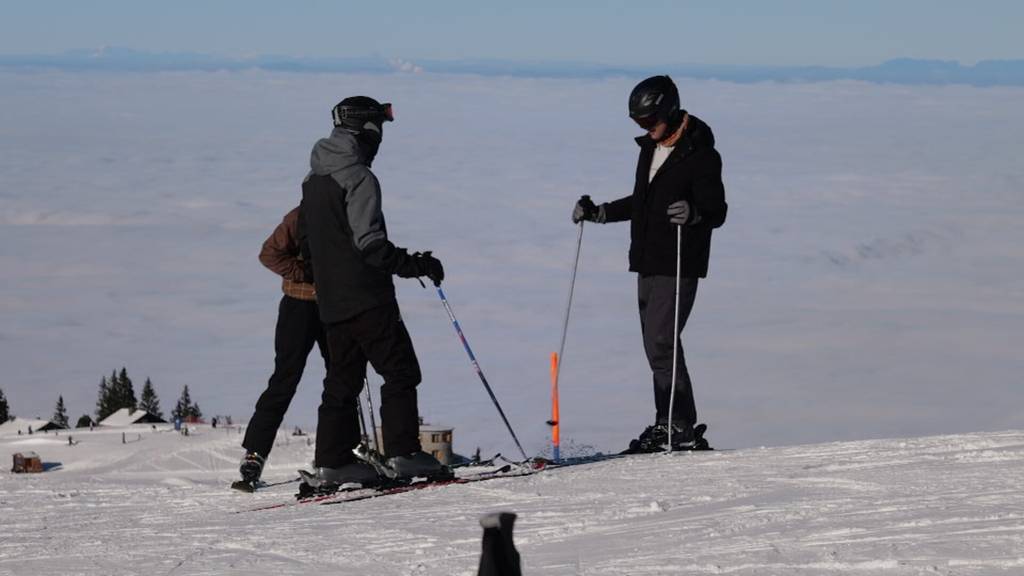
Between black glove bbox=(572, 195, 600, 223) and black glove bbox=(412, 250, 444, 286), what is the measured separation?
1666 mm

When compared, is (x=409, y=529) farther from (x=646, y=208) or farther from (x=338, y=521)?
(x=646, y=208)

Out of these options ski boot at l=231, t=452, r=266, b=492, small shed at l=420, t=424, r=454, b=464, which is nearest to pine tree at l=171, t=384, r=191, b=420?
small shed at l=420, t=424, r=454, b=464

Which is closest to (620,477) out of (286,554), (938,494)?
(938,494)

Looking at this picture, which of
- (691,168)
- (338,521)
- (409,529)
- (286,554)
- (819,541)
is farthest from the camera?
(691,168)

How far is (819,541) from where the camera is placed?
5.89 m

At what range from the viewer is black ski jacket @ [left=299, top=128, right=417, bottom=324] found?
7.80 m

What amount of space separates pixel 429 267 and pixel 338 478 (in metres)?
1.35

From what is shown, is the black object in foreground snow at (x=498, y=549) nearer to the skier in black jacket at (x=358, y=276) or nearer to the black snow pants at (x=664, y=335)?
the skier in black jacket at (x=358, y=276)

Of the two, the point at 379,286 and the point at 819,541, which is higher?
the point at 379,286

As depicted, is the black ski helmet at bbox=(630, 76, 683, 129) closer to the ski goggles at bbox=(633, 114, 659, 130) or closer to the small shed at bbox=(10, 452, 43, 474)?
the ski goggles at bbox=(633, 114, 659, 130)

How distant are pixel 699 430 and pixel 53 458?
2946 inches

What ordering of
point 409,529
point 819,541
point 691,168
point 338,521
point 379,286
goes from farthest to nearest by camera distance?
point 691,168
point 379,286
point 338,521
point 409,529
point 819,541

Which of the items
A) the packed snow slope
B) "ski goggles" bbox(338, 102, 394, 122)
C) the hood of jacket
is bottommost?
the packed snow slope

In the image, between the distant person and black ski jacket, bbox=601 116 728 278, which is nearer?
the distant person
